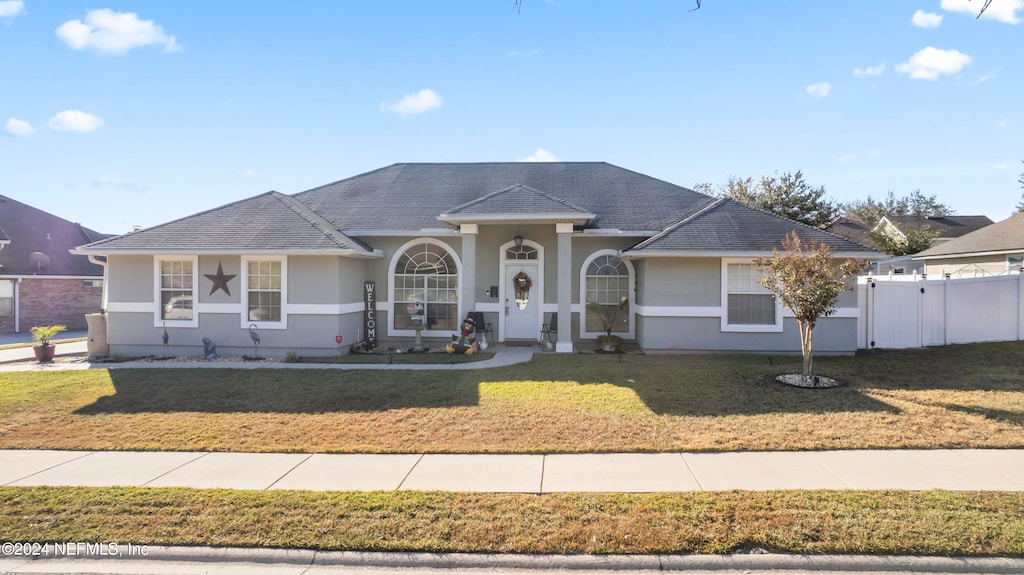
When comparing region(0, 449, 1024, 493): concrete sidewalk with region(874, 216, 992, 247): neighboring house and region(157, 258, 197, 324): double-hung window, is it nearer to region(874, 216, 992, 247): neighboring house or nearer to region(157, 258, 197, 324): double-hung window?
region(157, 258, 197, 324): double-hung window

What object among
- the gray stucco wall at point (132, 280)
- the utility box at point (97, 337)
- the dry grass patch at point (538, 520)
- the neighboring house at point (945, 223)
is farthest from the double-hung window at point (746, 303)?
the neighboring house at point (945, 223)

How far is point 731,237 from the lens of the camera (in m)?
13.0

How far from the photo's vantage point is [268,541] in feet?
13.8

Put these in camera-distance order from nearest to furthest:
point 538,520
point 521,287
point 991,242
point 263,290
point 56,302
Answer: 1. point 538,520
2. point 263,290
3. point 521,287
4. point 991,242
5. point 56,302

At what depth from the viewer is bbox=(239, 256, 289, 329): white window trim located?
13164 mm

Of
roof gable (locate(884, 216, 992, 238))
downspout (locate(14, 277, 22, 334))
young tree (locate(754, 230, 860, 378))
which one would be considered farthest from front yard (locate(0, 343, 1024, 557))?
roof gable (locate(884, 216, 992, 238))

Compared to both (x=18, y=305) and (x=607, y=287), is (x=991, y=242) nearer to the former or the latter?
(x=607, y=287)

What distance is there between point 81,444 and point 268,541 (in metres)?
4.33

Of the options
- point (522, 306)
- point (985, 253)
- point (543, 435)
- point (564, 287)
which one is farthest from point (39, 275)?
point (985, 253)

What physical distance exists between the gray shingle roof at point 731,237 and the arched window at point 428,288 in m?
5.15

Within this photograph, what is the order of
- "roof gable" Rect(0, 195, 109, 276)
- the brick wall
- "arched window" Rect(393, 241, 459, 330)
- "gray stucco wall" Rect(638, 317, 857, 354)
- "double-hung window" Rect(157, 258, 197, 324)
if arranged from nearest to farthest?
"gray stucco wall" Rect(638, 317, 857, 354), "double-hung window" Rect(157, 258, 197, 324), "arched window" Rect(393, 241, 459, 330), the brick wall, "roof gable" Rect(0, 195, 109, 276)

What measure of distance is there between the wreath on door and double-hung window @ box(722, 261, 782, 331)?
17.0ft

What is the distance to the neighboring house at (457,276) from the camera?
13.0 metres

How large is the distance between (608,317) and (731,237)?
A: 363cm
